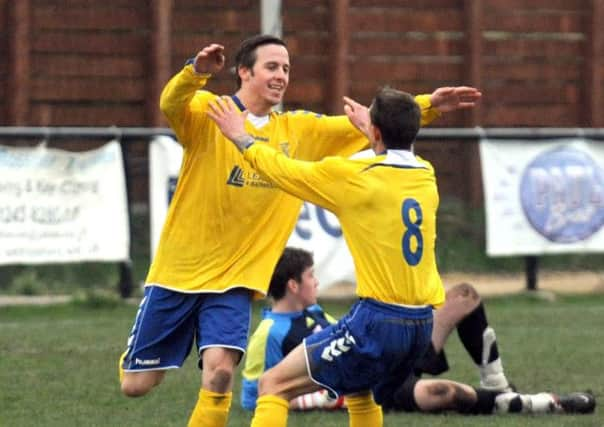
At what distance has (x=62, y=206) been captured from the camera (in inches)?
502

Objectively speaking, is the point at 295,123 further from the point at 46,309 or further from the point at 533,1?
the point at 533,1

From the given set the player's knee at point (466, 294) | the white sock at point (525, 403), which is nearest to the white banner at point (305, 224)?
the player's knee at point (466, 294)

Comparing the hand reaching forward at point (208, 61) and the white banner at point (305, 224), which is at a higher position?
the hand reaching forward at point (208, 61)

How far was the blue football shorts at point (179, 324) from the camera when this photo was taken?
7070 mm

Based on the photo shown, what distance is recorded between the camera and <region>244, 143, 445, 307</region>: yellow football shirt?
21.1ft

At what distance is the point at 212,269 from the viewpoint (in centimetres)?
716

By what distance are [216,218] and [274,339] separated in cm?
135

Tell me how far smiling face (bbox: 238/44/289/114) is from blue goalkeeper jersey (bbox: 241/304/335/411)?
5.10 ft

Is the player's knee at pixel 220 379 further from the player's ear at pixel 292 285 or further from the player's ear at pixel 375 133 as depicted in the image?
the player's ear at pixel 292 285

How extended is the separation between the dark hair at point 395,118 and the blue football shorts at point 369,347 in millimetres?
671

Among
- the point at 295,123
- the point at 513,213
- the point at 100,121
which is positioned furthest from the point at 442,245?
the point at 295,123

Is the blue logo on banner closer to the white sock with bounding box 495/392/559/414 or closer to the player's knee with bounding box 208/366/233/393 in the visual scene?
the white sock with bounding box 495/392/559/414

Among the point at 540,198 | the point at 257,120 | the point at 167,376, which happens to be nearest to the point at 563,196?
the point at 540,198

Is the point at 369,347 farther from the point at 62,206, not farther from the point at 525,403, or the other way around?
the point at 62,206
